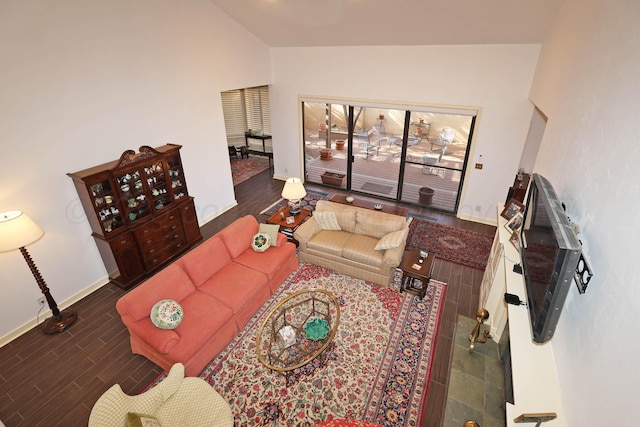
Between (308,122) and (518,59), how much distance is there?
17.3 feet

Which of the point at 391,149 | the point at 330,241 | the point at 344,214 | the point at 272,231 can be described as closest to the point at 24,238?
the point at 272,231

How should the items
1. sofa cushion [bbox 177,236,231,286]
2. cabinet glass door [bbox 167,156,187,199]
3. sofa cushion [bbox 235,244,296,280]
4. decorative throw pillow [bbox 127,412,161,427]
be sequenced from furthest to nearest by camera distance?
cabinet glass door [bbox 167,156,187,199] < sofa cushion [bbox 235,244,296,280] < sofa cushion [bbox 177,236,231,286] < decorative throw pillow [bbox 127,412,161,427]

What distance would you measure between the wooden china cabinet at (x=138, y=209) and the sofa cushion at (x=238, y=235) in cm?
136

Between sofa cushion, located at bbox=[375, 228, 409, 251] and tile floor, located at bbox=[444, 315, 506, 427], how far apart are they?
5.17 feet

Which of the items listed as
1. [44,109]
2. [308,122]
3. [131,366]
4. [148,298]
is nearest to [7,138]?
[44,109]

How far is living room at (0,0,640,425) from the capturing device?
1934 millimetres

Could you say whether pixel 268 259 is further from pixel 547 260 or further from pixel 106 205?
pixel 547 260

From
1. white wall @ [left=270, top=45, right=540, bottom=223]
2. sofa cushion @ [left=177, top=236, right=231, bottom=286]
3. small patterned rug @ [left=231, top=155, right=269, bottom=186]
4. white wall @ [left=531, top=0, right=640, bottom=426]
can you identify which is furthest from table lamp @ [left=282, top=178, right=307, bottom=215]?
white wall @ [left=531, top=0, right=640, bottom=426]

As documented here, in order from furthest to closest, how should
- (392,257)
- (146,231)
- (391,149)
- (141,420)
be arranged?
(391,149)
(146,231)
(392,257)
(141,420)

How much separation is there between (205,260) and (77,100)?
2930 millimetres

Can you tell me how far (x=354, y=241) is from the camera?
228 inches

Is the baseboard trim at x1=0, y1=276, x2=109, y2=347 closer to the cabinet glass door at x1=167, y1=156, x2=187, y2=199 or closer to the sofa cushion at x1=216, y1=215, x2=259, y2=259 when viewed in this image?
the cabinet glass door at x1=167, y1=156, x2=187, y2=199

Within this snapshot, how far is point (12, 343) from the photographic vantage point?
14.9 ft

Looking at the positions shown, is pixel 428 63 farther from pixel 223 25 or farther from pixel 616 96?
pixel 616 96
